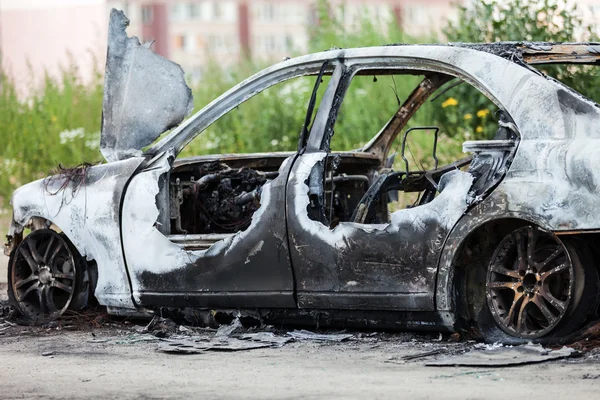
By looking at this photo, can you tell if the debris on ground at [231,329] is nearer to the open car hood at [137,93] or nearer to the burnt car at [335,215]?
the burnt car at [335,215]

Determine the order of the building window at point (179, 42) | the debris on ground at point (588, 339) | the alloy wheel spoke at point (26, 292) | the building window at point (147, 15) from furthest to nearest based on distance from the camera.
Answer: the building window at point (179, 42) < the building window at point (147, 15) < the alloy wheel spoke at point (26, 292) < the debris on ground at point (588, 339)

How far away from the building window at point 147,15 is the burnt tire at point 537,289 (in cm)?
8682

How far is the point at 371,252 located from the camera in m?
7.09

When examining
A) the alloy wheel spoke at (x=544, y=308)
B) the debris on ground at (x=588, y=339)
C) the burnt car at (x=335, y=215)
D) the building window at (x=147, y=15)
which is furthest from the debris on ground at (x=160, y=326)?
the building window at (x=147, y=15)

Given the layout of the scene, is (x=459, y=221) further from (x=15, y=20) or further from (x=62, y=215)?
(x=15, y=20)

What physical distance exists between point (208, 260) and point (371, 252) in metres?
1.13

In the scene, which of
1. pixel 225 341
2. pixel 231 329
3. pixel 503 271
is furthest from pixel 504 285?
pixel 231 329

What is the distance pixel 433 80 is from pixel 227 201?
1576mm

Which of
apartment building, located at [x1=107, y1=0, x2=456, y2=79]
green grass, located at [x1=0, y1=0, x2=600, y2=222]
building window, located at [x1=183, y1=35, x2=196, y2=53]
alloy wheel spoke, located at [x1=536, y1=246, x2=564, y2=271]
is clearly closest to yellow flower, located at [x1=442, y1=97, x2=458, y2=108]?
green grass, located at [x1=0, y1=0, x2=600, y2=222]

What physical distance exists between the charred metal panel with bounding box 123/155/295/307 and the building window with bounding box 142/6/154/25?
85.3 m

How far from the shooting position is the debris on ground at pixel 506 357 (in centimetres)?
634

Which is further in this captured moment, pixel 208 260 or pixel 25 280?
pixel 25 280

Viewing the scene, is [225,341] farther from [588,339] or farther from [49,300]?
[588,339]

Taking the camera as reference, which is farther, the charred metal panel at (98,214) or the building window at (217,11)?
the building window at (217,11)
